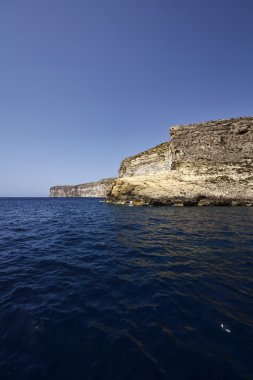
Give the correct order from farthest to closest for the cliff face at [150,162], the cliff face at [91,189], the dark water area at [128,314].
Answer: the cliff face at [91,189], the cliff face at [150,162], the dark water area at [128,314]

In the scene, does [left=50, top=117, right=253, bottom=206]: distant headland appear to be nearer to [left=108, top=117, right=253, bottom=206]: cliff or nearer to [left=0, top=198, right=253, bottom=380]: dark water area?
[left=108, top=117, right=253, bottom=206]: cliff

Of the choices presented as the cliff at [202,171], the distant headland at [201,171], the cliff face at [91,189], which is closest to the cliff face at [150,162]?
the distant headland at [201,171]

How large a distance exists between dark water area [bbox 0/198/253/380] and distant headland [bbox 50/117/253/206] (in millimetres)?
27383

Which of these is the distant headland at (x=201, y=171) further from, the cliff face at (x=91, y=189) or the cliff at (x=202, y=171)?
the cliff face at (x=91, y=189)

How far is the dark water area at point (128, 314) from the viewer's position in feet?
12.5

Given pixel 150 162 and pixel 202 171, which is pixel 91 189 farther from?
pixel 202 171

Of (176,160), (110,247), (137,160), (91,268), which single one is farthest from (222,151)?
(91,268)

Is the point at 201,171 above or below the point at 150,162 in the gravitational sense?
below

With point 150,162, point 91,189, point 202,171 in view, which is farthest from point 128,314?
point 91,189

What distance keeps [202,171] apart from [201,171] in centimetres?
Answer: 18

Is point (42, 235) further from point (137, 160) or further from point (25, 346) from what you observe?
point (137, 160)

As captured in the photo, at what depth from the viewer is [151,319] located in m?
5.12

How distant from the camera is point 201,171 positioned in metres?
40.5

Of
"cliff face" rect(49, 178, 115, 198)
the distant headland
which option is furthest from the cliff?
"cliff face" rect(49, 178, 115, 198)
